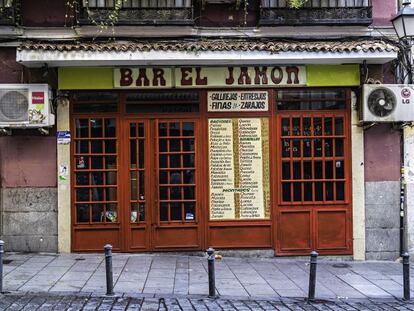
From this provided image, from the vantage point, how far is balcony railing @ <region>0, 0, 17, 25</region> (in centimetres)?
1058

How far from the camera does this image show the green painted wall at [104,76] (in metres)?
10.8

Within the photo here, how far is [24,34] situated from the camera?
10.8 metres

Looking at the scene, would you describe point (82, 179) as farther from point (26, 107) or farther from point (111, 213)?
point (26, 107)

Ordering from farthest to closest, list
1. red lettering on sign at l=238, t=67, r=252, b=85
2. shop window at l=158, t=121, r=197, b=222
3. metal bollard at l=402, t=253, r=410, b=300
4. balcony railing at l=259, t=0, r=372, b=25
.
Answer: shop window at l=158, t=121, r=197, b=222, red lettering on sign at l=238, t=67, r=252, b=85, balcony railing at l=259, t=0, r=372, b=25, metal bollard at l=402, t=253, r=410, b=300

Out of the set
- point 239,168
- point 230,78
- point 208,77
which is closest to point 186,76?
point 208,77

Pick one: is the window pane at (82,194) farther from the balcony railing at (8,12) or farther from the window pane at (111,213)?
the balcony railing at (8,12)

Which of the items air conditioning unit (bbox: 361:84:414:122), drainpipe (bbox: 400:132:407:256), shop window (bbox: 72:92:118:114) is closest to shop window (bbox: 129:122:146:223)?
shop window (bbox: 72:92:118:114)

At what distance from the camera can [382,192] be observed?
1126 cm

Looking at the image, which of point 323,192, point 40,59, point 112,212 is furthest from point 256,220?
point 40,59

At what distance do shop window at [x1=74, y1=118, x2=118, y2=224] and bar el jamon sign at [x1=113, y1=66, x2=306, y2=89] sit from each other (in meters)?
0.98

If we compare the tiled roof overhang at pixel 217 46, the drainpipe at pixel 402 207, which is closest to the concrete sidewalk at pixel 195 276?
the drainpipe at pixel 402 207

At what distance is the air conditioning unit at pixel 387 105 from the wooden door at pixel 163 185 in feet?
11.4

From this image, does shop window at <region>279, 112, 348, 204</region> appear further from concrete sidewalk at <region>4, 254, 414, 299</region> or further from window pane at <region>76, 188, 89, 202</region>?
window pane at <region>76, 188, 89, 202</region>

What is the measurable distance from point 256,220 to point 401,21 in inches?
188
